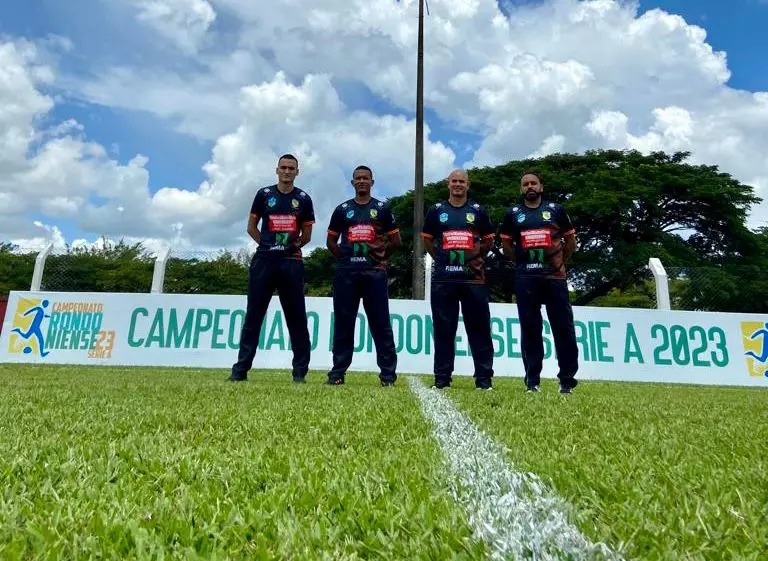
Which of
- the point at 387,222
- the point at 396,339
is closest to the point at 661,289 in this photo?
the point at 396,339

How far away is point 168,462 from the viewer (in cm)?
151

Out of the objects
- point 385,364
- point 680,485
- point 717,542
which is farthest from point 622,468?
Result: point 385,364

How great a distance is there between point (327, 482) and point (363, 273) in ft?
11.4

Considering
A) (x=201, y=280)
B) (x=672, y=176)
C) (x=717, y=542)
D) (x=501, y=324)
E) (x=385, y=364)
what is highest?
(x=672, y=176)

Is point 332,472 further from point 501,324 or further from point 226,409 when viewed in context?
point 501,324

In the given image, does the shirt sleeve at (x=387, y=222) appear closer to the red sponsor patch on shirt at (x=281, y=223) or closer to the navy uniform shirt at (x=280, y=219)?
the navy uniform shirt at (x=280, y=219)

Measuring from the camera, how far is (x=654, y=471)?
4.81ft

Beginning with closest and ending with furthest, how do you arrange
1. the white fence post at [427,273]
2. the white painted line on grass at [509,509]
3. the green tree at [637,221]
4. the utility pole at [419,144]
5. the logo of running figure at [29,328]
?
the white painted line on grass at [509,509] < the logo of running figure at [29,328] < the white fence post at [427,273] < the utility pole at [419,144] < the green tree at [637,221]

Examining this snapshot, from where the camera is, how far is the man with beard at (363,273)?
4.72 m

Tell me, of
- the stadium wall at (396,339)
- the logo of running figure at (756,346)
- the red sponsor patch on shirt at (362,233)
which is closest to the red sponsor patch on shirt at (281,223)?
the red sponsor patch on shirt at (362,233)

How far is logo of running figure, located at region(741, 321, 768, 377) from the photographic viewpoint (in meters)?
8.37

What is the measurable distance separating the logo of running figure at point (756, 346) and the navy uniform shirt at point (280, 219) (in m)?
7.26

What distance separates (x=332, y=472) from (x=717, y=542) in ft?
2.76

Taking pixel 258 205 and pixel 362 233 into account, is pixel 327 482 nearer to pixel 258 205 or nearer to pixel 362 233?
pixel 362 233
